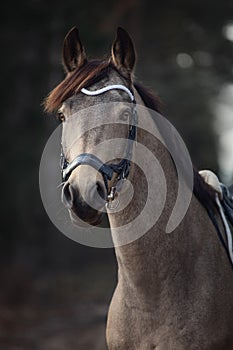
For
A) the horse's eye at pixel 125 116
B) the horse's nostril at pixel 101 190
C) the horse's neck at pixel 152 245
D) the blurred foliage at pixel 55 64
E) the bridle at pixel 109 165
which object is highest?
the blurred foliage at pixel 55 64

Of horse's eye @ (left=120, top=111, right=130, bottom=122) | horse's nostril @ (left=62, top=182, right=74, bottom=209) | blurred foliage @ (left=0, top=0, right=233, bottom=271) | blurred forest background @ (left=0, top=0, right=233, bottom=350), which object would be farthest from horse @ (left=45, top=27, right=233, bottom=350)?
blurred foliage @ (left=0, top=0, right=233, bottom=271)

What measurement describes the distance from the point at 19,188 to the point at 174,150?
995 cm

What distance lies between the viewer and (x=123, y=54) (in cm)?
357

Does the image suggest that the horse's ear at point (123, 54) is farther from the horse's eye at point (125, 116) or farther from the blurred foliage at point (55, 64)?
the blurred foliage at point (55, 64)

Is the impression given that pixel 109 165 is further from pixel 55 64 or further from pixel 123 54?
pixel 55 64

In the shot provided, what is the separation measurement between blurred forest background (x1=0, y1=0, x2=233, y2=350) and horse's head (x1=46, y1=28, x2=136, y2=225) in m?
7.46

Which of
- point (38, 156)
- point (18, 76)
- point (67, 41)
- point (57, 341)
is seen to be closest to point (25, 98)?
point (18, 76)

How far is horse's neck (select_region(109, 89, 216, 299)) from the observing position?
3.51 metres

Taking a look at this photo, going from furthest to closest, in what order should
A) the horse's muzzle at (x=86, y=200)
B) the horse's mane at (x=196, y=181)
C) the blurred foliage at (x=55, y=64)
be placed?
the blurred foliage at (x=55, y=64)
the horse's mane at (x=196, y=181)
the horse's muzzle at (x=86, y=200)

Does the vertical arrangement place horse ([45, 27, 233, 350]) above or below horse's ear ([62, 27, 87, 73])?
below

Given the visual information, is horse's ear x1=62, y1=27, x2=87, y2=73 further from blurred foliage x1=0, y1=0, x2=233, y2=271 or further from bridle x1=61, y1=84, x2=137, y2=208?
blurred foliage x1=0, y1=0, x2=233, y2=271

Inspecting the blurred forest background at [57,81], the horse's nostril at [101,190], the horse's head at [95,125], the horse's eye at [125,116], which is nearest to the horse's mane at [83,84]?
the horse's head at [95,125]

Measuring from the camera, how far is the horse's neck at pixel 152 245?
3514 mm

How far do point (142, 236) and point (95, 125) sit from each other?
706mm
